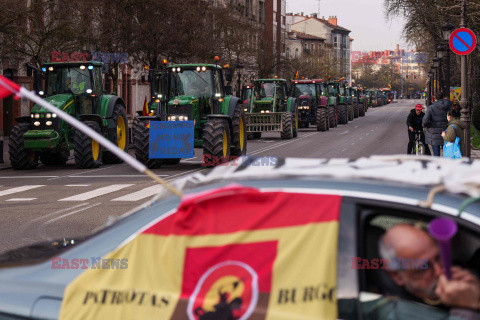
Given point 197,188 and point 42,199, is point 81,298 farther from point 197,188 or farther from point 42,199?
point 42,199

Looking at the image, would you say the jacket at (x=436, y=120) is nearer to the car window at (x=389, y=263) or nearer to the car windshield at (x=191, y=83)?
the car windshield at (x=191, y=83)

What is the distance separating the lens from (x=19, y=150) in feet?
71.3

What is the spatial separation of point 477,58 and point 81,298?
148 ft

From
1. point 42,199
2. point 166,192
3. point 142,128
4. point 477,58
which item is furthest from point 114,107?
point 477,58

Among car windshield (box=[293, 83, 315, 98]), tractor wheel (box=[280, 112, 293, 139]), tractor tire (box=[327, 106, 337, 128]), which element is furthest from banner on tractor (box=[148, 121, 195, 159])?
tractor tire (box=[327, 106, 337, 128])

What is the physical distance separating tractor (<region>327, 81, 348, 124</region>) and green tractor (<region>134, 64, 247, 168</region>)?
30494 millimetres

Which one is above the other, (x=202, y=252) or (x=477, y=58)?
(x=477, y=58)

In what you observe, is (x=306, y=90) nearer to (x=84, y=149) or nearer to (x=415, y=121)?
(x=415, y=121)

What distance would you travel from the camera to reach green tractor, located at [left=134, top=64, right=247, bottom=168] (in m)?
21.2

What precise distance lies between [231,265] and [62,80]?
19.7 meters

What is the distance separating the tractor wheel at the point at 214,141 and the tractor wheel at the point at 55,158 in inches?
206

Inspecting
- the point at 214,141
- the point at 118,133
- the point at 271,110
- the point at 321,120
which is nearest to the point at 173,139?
the point at 214,141

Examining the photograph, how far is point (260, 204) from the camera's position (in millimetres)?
3221

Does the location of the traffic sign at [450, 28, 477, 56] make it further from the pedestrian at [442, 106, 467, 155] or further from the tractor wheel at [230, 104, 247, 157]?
the tractor wheel at [230, 104, 247, 157]
